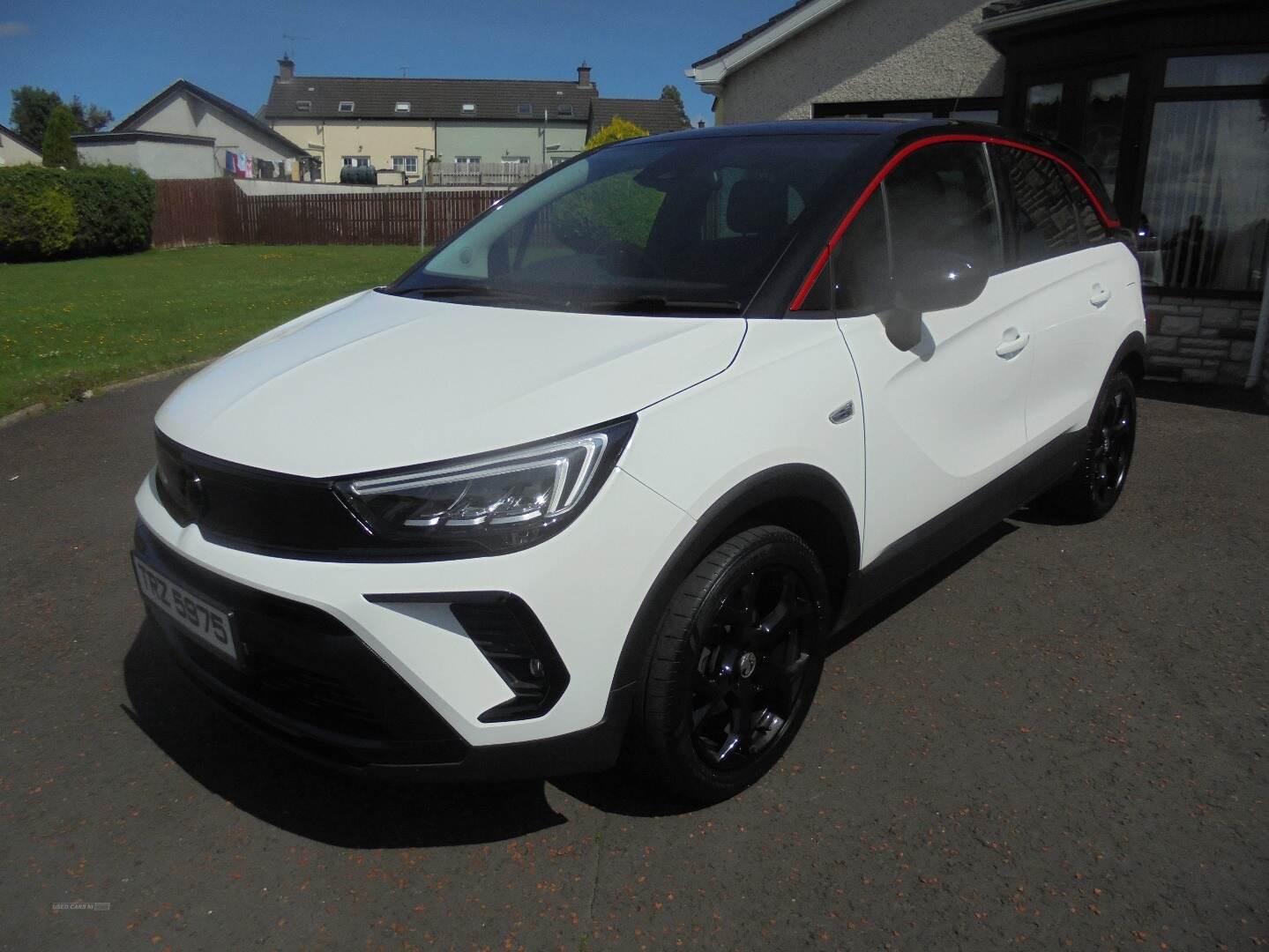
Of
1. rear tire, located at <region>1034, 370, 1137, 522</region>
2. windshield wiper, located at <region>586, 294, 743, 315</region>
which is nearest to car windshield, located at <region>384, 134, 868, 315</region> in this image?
windshield wiper, located at <region>586, 294, 743, 315</region>

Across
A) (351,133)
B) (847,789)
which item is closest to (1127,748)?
(847,789)

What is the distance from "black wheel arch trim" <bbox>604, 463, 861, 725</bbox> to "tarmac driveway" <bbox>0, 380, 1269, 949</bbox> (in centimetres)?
53

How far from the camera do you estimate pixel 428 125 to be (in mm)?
66875

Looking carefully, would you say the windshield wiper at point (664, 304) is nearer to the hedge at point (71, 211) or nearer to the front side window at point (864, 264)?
the front side window at point (864, 264)

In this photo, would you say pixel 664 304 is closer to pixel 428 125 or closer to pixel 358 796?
pixel 358 796

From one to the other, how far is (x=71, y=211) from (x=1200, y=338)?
2396cm

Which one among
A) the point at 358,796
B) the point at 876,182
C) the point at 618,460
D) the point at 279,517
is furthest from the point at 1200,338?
the point at 279,517

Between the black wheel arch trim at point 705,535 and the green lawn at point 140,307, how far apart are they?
638 cm

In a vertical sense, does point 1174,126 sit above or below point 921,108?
below

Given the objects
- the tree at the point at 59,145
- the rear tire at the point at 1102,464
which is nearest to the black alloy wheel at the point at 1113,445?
the rear tire at the point at 1102,464

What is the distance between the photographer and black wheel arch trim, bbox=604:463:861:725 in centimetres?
234

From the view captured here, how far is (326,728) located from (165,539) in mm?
664

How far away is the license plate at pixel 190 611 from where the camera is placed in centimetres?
241

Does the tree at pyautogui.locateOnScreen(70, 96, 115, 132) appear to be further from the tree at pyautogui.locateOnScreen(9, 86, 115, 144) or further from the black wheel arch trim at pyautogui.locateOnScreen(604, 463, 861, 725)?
the black wheel arch trim at pyautogui.locateOnScreen(604, 463, 861, 725)
